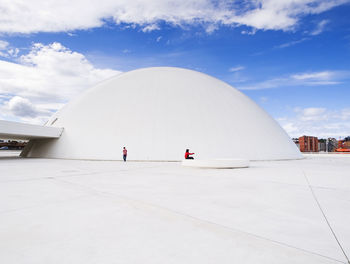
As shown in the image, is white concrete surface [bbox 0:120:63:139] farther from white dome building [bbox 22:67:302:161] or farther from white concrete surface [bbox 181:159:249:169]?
white concrete surface [bbox 181:159:249:169]

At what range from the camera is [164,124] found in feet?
71.3

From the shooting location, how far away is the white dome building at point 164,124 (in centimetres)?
2114

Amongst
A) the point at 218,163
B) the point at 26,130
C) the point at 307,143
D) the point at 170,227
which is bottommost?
the point at 170,227

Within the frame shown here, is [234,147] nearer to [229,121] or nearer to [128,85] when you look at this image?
[229,121]

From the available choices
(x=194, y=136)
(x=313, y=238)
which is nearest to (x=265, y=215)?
(x=313, y=238)

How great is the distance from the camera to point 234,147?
21594mm

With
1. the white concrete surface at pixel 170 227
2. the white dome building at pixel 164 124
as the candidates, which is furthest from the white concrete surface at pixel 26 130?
the white concrete surface at pixel 170 227

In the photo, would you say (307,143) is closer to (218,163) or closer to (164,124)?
(164,124)

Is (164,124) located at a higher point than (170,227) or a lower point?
higher

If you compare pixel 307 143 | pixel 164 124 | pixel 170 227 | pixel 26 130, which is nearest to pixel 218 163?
pixel 164 124

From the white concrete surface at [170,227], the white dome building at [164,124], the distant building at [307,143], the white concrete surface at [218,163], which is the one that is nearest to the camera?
the white concrete surface at [170,227]

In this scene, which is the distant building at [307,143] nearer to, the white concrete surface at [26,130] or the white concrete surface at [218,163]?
the white concrete surface at [218,163]

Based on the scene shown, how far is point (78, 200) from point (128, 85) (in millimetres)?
20588

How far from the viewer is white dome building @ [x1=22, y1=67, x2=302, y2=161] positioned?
21.1 meters
